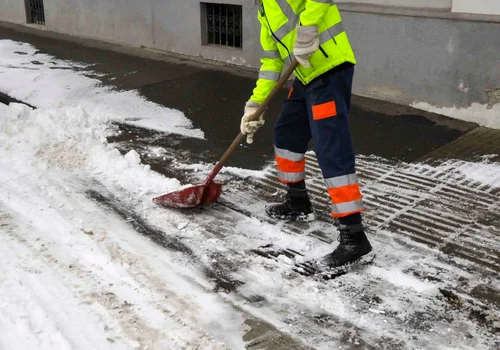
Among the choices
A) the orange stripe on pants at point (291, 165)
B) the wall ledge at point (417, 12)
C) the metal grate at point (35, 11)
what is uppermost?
the wall ledge at point (417, 12)

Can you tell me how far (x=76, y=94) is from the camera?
681 cm

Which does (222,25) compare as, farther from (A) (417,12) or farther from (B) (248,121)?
(B) (248,121)

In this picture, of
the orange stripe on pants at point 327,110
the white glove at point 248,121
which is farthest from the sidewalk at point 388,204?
the orange stripe on pants at point 327,110

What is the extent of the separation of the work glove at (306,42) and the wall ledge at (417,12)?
9.72 feet

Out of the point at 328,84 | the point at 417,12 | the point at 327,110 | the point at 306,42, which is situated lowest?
the point at 327,110

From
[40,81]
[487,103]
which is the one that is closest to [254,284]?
[487,103]

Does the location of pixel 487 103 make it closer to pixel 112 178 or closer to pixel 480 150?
pixel 480 150

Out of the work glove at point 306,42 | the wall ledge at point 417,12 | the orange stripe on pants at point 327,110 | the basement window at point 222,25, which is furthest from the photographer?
the basement window at point 222,25

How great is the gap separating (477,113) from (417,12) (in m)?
1.15

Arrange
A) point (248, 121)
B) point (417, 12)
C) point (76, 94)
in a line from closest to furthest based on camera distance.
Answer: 1. point (248, 121)
2. point (417, 12)
3. point (76, 94)

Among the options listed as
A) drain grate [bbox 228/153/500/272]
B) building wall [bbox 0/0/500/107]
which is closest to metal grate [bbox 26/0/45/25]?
building wall [bbox 0/0/500/107]

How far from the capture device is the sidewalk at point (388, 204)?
2.85m

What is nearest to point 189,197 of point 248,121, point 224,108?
point 248,121

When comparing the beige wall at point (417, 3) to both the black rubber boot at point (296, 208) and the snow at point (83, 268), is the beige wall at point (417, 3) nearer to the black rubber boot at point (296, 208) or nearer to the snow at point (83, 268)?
the black rubber boot at point (296, 208)
